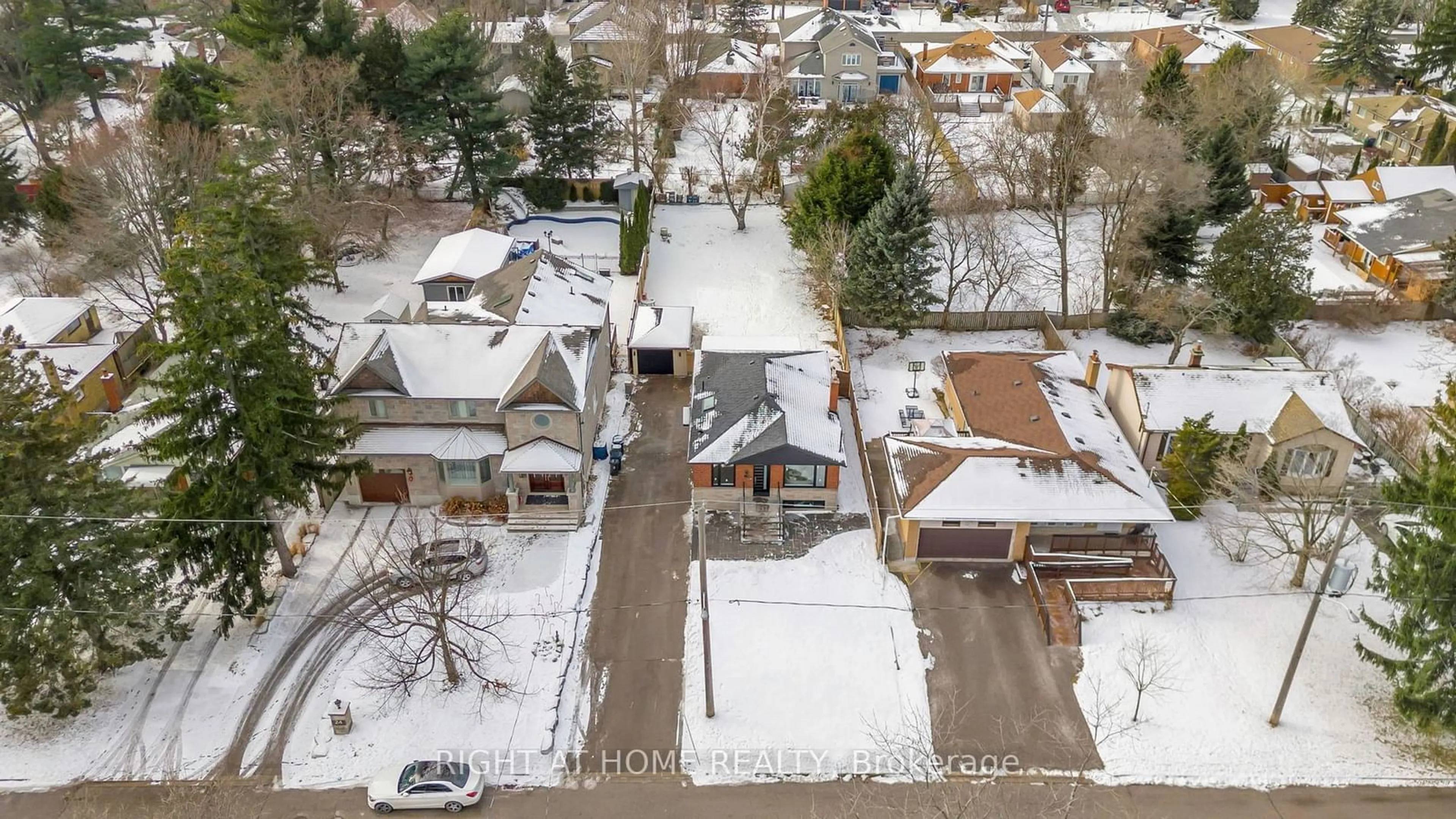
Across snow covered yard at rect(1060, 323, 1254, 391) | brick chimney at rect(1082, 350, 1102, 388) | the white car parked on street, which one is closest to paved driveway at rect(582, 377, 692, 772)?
the white car parked on street

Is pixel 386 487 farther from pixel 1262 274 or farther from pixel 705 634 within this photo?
pixel 1262 274

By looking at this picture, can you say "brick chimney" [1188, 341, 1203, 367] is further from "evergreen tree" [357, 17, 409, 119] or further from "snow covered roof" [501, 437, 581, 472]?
"evergreen tree" [357, 17, 409, 119]

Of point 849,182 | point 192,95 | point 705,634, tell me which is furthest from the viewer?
point 192,95

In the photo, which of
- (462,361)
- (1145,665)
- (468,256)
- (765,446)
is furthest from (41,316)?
(1145,665)

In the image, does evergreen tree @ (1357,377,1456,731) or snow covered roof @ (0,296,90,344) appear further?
snow covered roof @ (0,296,90,344)

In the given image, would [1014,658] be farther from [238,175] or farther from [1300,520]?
[238,175]

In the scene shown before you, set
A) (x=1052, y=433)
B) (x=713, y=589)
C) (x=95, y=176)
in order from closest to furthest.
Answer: (x=713, y=589)
(x=1052, y=433)
(x=95, y=176)

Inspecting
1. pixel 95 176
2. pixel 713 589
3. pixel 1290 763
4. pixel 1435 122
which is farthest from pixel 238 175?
pixel 1435 122
